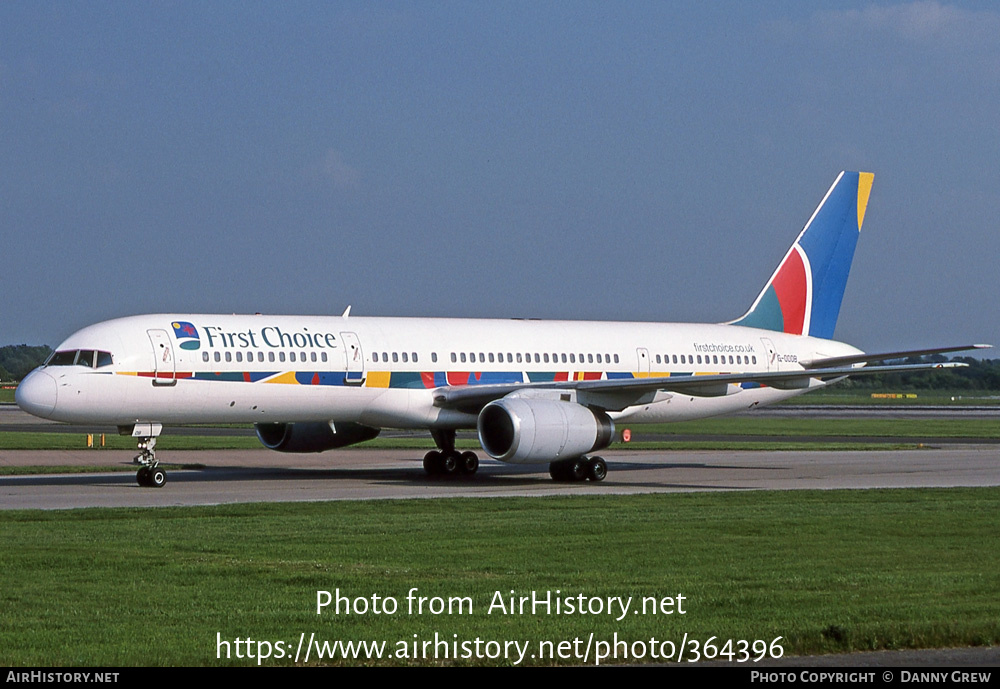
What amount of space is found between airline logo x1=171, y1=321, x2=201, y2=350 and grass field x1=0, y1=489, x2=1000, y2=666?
631 centimetres

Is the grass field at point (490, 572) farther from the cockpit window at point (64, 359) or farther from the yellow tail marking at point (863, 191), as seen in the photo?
the yellow tail marking at point (863, 191)

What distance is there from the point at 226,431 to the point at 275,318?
97.4ft

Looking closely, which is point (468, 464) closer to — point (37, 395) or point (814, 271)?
point (37, 395)

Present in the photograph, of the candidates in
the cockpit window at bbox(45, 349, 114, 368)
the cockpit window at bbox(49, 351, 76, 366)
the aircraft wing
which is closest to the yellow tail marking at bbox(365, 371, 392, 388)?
the aircraft wing

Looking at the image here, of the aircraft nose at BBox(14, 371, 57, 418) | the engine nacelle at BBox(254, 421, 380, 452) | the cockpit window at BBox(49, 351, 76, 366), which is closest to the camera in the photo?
the aircraft nose at BBox(14, 371, 57, 418)

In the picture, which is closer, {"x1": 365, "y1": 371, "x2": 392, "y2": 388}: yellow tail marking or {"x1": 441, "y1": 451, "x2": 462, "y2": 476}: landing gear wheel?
{"x1": 365, "y1": 371, "x2": 392, "y2": 388}: yellow tail marking

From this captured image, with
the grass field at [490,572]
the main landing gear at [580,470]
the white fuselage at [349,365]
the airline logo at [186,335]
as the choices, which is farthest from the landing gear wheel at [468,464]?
the grass field at [490,572]

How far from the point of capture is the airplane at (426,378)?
28.4m

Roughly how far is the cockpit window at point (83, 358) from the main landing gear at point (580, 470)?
10335 mm

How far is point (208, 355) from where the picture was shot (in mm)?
29094

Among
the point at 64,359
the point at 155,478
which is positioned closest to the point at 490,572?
the point at 155,478

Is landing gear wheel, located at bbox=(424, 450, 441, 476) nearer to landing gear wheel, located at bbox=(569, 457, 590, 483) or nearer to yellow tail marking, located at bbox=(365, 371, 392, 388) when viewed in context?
yellow tail marking, located at bbox=(365, 371, 392, 388)

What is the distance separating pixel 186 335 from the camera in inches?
1150

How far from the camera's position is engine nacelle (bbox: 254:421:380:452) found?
34.1 metres
